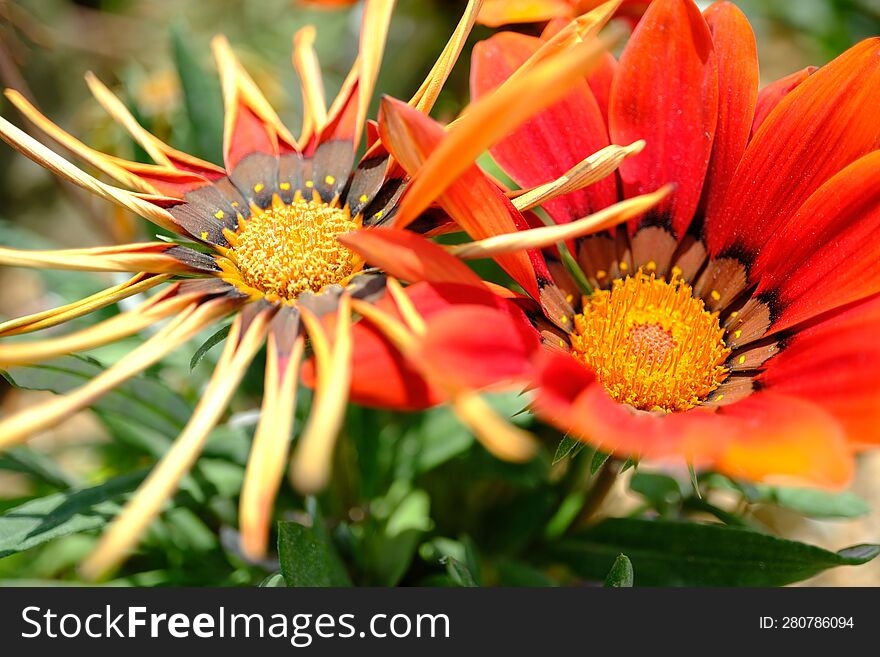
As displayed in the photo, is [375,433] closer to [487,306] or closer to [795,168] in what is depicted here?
[487,306]

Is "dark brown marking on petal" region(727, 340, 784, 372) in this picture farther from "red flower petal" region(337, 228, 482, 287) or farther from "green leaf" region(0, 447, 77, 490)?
"green leaf" region(0, 447, 77, 490)

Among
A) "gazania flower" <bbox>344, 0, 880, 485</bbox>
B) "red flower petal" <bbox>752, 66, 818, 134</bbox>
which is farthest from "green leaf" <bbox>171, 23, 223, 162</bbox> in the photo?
"red flower petal" <bbox>752, 66, 818, 134</bbox>

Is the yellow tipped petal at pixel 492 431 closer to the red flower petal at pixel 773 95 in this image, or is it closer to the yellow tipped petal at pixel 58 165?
the yellow tipped petal at pixel 58 165

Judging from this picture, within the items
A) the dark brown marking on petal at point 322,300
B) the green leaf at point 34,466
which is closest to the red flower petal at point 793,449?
the dark brown marking on petal at point 322,300

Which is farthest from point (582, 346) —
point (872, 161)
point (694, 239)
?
point (872, 161)

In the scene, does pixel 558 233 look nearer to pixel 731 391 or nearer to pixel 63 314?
pixel 731 391

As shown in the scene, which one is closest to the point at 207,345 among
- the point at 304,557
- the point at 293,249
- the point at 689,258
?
the point at 293,249
